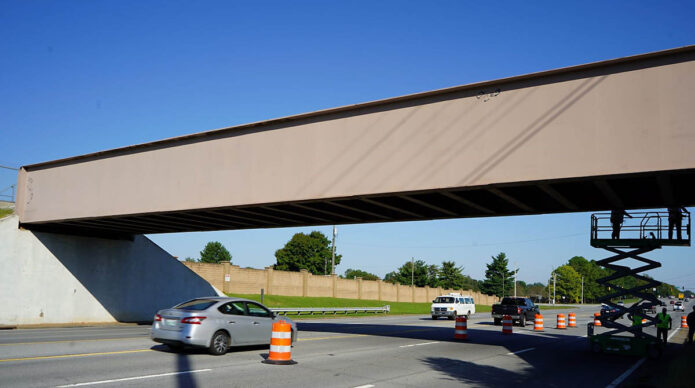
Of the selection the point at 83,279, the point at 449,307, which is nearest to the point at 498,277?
the point at 449,307

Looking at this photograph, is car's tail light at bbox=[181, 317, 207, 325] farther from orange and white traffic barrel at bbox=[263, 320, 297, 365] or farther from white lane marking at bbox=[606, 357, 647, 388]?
white lane marking at bbox=[606, 357, 647, 388]

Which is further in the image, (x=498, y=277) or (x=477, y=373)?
(x=498, y=277)

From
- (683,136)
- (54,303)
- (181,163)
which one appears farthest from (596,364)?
(54,303)

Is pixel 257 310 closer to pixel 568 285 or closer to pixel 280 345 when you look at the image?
pixel 280 345

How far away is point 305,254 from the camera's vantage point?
11188 centimetres

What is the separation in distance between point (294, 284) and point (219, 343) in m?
44.4

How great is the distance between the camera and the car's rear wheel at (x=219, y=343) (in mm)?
13942

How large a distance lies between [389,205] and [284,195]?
3.53 meters

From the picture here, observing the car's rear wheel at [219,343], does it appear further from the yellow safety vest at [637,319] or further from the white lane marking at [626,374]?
the yellow safety vest at [637,319]

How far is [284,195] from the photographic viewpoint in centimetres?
1869

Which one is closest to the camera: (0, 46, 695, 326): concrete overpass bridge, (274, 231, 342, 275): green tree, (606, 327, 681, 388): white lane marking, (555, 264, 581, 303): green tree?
(606, 327, 681, 388): white lane marking

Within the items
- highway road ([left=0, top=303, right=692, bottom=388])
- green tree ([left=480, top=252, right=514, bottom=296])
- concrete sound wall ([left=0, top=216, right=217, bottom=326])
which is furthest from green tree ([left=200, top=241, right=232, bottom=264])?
highway road ([left=0, top=303, right=692, bottom=388])

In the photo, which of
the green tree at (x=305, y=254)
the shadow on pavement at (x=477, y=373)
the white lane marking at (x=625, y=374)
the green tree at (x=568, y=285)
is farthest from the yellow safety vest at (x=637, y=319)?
the green tree at (x=568, y=285)

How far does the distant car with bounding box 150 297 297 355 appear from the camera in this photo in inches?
540
